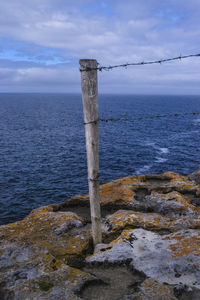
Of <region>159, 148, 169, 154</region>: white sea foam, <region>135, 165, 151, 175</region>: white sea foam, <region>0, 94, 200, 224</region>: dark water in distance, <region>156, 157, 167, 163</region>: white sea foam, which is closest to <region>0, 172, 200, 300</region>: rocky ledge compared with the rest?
<region>0, 94, 200, 224</region>: dark water in distance

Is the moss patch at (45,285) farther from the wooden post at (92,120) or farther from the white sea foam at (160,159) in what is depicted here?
the white sea foam at (160,159)

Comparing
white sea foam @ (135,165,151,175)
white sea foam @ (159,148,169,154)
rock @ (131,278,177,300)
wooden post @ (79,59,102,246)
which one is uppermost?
wooden post @ (79,59,102,246)

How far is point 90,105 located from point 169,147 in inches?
1871

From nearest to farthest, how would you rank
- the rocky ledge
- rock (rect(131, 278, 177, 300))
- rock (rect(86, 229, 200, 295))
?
rock (rect(131, 278, 177, 300))
the rocky ledge
rock (rect(86, 229, 200, 295))

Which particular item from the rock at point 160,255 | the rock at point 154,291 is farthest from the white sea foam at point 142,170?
the rock at point 154,291

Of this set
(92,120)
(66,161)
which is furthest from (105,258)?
(66,161)

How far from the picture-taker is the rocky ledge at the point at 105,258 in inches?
275

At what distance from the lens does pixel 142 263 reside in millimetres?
8000

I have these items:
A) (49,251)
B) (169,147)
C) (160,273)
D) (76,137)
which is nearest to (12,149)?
(76,137)

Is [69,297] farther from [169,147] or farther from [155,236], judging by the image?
[169,147]

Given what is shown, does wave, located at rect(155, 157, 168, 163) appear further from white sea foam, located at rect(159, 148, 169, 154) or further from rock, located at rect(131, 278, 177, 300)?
rock, located at rect(131, 278, 177, 300)

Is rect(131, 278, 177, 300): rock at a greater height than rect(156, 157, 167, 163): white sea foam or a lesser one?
greater

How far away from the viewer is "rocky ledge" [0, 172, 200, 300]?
22.9ft

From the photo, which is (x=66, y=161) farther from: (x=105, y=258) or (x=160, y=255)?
(x=160, y=255)
